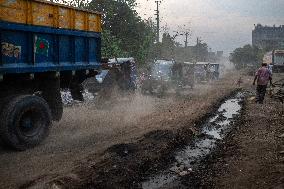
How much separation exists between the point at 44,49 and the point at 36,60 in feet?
1.28

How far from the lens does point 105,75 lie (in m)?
15.1

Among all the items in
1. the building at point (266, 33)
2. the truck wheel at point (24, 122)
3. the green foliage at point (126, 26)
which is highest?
the building at point (266, 33)

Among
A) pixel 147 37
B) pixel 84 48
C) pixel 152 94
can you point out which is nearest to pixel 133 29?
pixel 147 37

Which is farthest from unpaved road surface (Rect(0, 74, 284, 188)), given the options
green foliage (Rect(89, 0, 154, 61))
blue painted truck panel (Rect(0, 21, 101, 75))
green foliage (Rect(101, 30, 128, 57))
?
green foliage (Rect(89, 0, 154, 61))

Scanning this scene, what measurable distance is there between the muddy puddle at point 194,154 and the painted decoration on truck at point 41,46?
372 centimetres

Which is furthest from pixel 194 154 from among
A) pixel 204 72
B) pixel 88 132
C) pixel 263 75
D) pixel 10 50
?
pixel 204 72

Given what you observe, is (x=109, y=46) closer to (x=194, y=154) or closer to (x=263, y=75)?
(x=263, y=75)

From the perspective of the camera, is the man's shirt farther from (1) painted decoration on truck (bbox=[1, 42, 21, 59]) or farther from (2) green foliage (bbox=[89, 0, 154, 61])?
(2) green foliage (bbox=[89, 0, 154, 61])

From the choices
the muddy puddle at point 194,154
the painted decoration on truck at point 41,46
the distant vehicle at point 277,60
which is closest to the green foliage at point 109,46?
the muddy puddle at point 194,154

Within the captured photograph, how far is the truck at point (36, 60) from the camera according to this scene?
7.46 m

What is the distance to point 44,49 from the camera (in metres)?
8.42

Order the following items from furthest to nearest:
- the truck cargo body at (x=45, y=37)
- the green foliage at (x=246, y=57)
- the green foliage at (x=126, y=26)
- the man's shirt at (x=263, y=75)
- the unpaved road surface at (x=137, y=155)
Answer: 1. the green foliage at (x=246, y=57)
2. the green foliage at (x=126, y=26)
3. the man's shirt at (x=263, y=75)
4. the truck cargo body at (x=45, y=37)
5. the unpaved road surface at (x=137, y=155)

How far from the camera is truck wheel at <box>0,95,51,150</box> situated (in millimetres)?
7477

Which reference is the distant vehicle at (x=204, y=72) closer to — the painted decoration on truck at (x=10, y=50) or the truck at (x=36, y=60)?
the truck at (x=36, y=60)
